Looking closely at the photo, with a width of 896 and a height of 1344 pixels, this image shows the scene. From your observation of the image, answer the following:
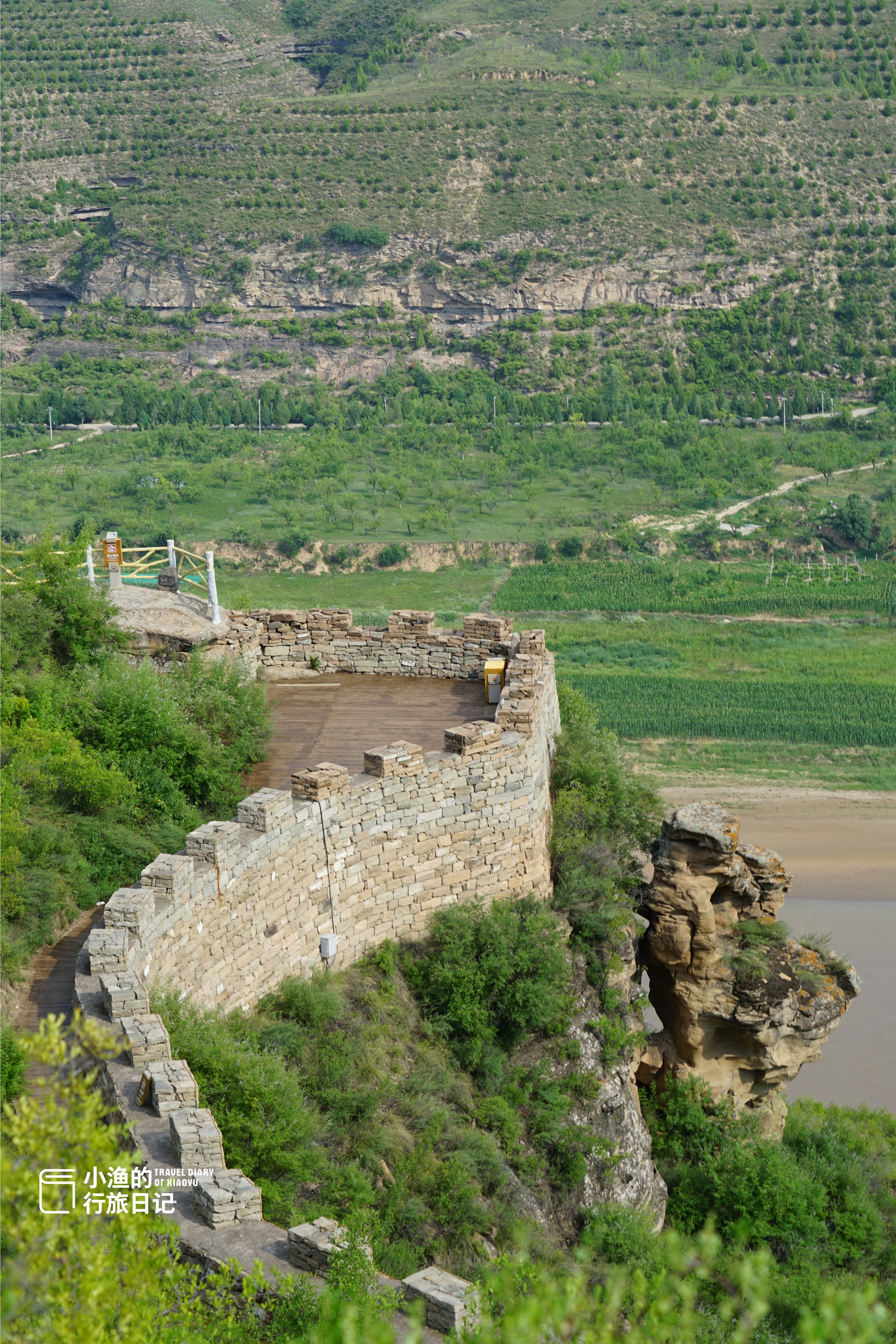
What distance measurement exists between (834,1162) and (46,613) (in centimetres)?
1481

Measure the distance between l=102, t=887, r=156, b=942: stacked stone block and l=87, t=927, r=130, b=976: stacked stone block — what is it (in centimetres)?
7

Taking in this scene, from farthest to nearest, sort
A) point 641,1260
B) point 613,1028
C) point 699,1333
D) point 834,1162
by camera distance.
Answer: point 834,1162 → point 613,1028 → point 641,1260 → point 699,1333

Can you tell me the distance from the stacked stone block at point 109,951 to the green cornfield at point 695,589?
163 ft

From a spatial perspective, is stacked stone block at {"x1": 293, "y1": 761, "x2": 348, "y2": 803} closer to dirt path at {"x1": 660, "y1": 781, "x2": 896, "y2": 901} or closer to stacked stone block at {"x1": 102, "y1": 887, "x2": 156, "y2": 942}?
stacked stone block at {"x1": 102, "y1": 887, "x2": 156, "y2": 942}

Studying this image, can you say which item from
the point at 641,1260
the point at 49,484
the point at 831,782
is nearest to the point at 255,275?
the point at 49,484

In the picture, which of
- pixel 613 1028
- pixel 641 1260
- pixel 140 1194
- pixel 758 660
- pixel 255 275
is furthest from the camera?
pixel 255 275

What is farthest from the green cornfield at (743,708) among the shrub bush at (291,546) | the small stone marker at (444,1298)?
the small stone marker at (444,1298)

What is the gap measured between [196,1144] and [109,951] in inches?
93.6

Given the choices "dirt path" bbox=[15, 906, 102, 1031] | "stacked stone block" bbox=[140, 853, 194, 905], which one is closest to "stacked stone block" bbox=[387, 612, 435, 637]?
"dirt path" bbox=[15, 906, 102, 1031]

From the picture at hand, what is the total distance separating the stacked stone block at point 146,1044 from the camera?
11.5 m

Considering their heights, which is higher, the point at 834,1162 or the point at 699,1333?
the point at 699,1333

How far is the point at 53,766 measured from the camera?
51.9ft

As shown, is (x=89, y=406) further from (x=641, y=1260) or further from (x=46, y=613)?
(x=641, y=1260)

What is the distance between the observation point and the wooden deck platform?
1820cm
